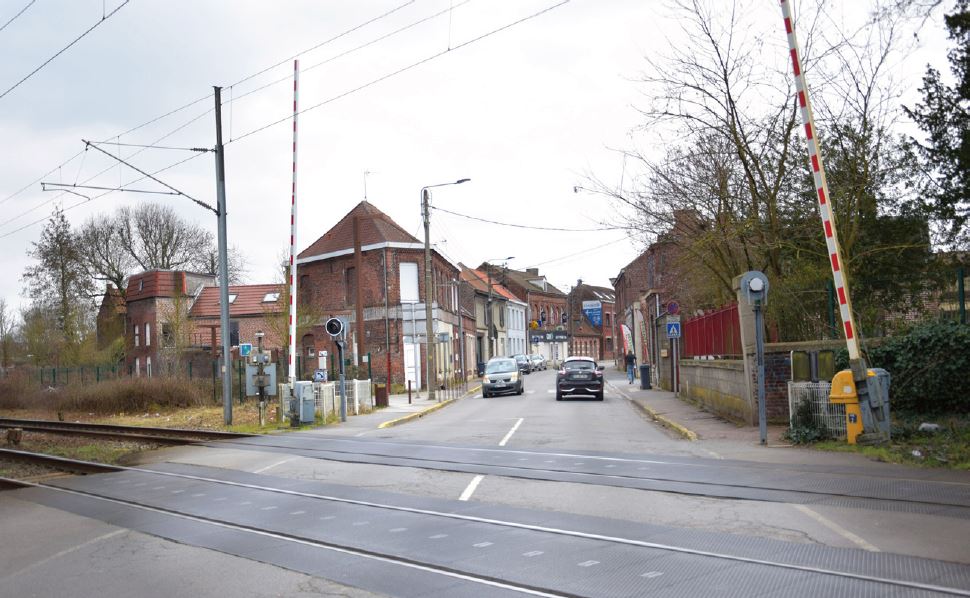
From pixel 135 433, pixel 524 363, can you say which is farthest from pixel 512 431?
pixel 524 363

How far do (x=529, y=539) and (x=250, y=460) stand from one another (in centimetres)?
909

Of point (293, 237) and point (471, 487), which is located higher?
point (293, 237)

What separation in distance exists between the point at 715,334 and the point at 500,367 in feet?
52.7

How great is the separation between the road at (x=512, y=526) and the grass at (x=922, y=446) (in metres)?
0.76

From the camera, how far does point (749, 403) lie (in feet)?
58.1

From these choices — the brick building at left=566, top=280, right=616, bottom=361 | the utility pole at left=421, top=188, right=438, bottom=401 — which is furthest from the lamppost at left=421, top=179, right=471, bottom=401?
the brick building at left=566, top=280, right=616, bottom=361

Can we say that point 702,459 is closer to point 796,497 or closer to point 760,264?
point 796,497

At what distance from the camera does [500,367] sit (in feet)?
125

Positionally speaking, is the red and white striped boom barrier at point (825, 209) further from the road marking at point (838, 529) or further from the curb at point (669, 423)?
the road marking at point (838, 529)

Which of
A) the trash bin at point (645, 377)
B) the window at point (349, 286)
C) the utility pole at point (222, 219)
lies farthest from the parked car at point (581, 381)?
the window at point (349, 286)

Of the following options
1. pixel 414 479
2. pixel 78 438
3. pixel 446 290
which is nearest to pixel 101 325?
pixel 446 290

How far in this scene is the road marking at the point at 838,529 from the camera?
6.88m

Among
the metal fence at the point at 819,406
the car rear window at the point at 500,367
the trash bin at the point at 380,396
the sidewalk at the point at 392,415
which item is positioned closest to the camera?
the metal fence at the point at 819,406

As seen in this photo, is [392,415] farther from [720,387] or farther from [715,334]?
[720,387]
